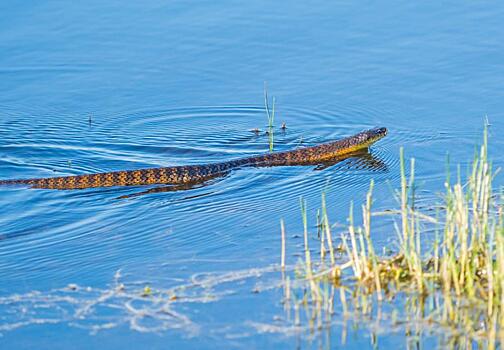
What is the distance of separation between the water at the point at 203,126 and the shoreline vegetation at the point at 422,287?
20cm

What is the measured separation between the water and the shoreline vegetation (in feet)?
0.65

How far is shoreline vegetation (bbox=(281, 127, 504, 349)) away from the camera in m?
6.54

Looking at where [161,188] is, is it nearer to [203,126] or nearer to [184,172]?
[184,172]

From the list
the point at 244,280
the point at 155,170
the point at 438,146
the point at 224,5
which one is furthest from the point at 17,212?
the point at 224,5

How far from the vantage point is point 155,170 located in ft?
36.0

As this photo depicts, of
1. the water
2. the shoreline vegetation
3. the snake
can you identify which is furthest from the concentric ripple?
the shoreline vegetation

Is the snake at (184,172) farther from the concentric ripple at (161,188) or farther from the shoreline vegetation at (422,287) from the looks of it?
the shoreline vegetation at (422,287)

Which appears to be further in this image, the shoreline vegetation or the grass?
the grass

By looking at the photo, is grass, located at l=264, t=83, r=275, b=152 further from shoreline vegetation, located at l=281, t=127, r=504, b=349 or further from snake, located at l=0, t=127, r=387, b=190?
shoreline vegetation, located at l=281, t=127, r=504, b=349

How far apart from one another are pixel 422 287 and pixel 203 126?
571 centimetres

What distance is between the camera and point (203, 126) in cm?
1231

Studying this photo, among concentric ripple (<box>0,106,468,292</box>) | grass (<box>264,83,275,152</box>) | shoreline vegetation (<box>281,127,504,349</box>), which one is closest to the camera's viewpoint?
shoreline vegetation (<box>281,127,504,349</box>)

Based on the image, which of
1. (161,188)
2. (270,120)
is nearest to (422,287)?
(161,188)

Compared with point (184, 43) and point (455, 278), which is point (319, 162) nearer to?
point (184, 43)
